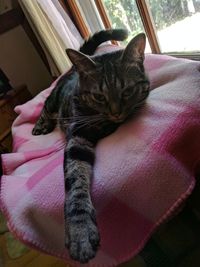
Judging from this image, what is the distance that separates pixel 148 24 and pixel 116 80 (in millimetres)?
796

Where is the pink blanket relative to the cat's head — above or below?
below

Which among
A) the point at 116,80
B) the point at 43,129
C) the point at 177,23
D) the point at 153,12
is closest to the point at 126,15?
the point at 153,12

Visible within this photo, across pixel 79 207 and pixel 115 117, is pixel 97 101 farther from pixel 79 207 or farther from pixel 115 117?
pixel 79 207

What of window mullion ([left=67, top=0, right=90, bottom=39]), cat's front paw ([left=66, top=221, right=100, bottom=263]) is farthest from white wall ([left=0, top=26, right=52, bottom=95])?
cat's front paw ([left=66, top=221, right=100, bottom=263])

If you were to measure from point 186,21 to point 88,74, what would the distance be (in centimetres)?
78

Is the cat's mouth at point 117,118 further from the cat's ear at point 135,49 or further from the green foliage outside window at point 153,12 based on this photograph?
the green foliage outside window at point 153,12

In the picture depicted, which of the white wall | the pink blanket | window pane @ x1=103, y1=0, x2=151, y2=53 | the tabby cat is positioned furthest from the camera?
the white wall

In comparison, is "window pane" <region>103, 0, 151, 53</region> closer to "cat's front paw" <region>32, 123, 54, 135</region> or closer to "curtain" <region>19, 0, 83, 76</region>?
"curtain" <region>19, 0, 83, 76</region>

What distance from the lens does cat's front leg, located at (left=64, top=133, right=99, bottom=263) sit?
1.99ft

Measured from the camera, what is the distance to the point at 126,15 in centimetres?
174

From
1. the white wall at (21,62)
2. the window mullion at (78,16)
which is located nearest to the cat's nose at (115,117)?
the window mullion at (78,16)

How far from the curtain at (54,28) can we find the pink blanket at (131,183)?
3.40 feet

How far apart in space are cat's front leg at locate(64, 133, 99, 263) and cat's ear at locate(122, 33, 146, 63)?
299 millimetres

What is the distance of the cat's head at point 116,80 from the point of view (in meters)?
0.88
